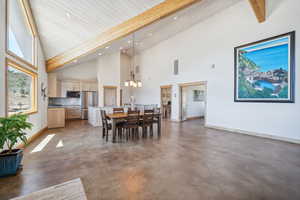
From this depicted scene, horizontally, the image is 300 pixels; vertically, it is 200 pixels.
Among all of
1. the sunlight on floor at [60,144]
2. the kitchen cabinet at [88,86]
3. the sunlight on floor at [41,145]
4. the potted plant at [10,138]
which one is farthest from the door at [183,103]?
the potted plant at [10,138]

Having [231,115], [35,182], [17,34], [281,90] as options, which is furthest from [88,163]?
[281,90]

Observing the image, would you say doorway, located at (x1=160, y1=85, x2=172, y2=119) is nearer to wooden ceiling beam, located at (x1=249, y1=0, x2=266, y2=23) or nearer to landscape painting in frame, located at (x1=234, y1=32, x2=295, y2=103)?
landscape painting in frame, located at (x1=234, y1=32, x2=295, y2=103)

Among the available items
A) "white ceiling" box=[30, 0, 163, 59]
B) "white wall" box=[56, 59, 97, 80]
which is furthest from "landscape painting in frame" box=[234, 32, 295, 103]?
"white wall" box=[56, 59, 97, 80]

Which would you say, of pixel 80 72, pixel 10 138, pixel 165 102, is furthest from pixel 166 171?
pixel 80 72

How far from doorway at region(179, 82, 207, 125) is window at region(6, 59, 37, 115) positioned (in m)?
6.19

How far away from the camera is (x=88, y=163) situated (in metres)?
2.57

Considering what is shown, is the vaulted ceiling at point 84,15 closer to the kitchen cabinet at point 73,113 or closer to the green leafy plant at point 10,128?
the green leafy plant at point 10,128

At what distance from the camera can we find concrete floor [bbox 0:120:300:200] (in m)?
1.76

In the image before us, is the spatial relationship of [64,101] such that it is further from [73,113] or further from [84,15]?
[84,15]

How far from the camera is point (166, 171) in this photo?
228 centimetres

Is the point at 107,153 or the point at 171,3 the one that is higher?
the point at 171,3

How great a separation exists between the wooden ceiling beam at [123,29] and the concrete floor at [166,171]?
310 centimetres

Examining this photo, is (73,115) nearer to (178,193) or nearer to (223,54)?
(178,193)

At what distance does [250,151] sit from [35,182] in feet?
14.2
